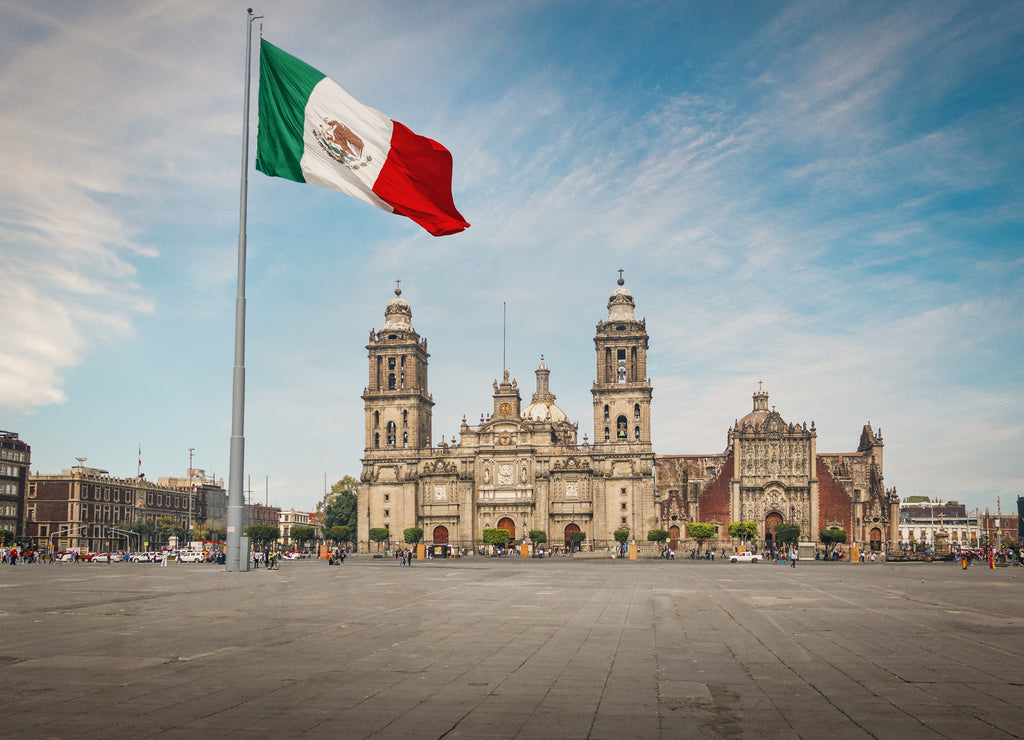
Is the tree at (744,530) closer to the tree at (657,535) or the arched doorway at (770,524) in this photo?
the arched doorway at (770,524)

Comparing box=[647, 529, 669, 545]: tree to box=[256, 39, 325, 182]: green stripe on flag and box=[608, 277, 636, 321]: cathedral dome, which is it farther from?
box=[256, 39, 325, 182]: green stripe on flag

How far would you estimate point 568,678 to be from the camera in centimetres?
1277

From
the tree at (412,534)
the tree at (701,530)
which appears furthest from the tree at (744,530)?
the tree at (412,534)

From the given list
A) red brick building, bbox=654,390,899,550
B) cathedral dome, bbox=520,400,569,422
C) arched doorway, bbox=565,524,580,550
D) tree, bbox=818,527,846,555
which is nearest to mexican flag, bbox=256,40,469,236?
tree, bbox=818,527,846,555

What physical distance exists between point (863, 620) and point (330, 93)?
17195 millimetres

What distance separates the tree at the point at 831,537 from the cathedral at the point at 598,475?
3260 millimetres

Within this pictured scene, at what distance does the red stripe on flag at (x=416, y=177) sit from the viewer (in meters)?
18.0

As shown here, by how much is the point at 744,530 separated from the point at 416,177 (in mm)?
80835

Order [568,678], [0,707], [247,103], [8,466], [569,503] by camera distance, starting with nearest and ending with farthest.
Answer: [0,707], [568,678], [247,103], [569,503], [8,466]

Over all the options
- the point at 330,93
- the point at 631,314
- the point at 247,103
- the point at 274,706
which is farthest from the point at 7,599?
the point at 631,314

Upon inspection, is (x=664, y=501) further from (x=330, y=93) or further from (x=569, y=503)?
(x=330, y=93)

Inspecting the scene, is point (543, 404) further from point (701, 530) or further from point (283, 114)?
point (283, 114)

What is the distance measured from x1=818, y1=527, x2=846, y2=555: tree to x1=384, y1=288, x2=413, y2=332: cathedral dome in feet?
165

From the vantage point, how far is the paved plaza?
9.71 meters
